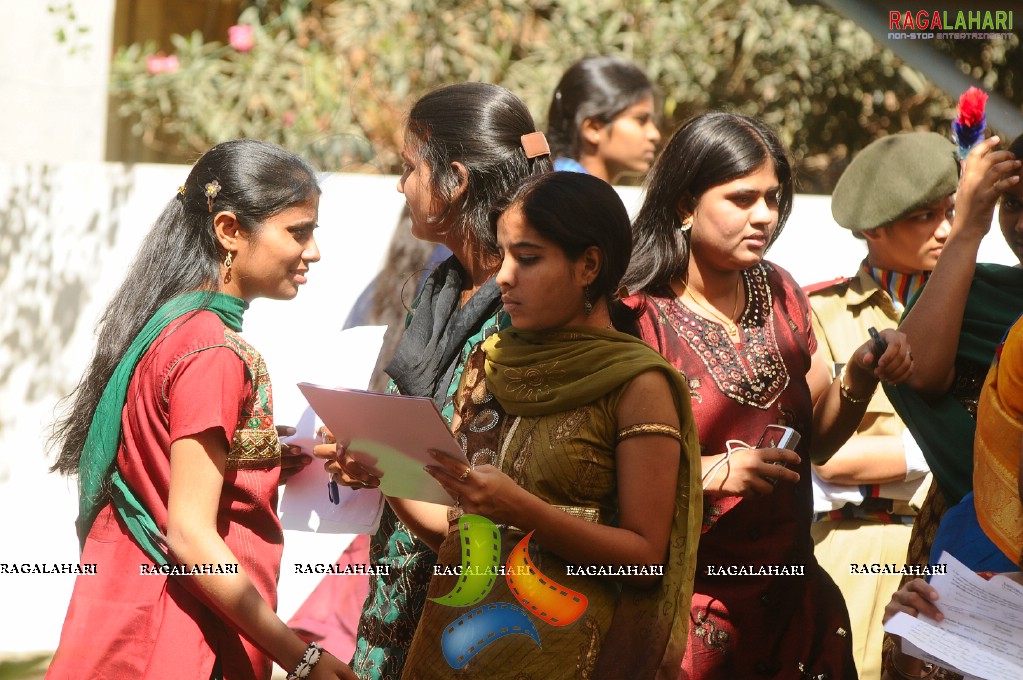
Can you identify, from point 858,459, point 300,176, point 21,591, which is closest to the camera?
point 300,176

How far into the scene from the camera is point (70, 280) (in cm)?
526

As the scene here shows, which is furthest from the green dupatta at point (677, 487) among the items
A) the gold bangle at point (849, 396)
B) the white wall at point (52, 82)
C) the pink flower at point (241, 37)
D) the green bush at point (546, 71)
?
the pink flower at point (241, 37)

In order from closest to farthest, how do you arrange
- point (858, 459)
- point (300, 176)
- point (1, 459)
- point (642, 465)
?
point (642, 465)
point (300, 176)
point (858, 459)
point (1, 459)

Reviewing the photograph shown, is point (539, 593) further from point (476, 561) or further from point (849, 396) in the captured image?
point (849, 396)

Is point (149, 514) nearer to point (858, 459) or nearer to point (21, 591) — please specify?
point (858, 459)

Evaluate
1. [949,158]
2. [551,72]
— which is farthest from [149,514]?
[551,72]

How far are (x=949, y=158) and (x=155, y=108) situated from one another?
5049mm

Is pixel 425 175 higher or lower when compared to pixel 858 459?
higher

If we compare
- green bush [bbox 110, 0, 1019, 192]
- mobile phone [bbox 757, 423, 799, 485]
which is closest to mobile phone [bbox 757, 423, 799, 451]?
mobile phone [bbox 757, 423, 799, 485]

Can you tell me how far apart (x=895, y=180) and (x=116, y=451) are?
2315mm

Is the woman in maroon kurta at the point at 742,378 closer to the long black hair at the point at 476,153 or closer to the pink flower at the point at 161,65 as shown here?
the long black hair at the point at 476,153

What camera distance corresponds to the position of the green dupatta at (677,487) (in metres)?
1.92

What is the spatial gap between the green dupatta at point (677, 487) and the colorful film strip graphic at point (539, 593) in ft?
0.26

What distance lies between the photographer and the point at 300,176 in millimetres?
2523
